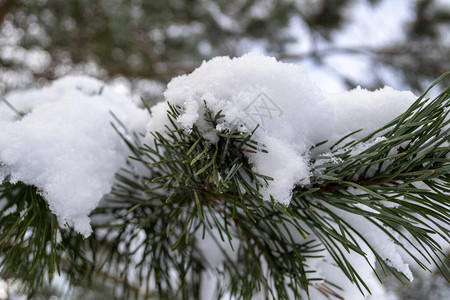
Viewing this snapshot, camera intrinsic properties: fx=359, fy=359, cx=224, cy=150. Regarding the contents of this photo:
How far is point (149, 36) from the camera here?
8.66ft

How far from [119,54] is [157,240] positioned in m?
2.07

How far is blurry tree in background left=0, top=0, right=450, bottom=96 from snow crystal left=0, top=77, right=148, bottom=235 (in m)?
1.38

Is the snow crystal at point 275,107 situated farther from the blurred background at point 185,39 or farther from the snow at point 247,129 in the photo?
the blurred background at point 185,39

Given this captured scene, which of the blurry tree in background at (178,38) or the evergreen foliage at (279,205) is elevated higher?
the blurry tree in background at (178,38)

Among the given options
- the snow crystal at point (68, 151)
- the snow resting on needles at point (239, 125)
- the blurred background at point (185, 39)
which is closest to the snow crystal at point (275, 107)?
the snow resting on needles at point (239, 125)

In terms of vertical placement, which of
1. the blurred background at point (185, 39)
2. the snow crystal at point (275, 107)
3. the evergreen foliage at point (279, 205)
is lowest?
the evergreen foliage at point (279, 205)

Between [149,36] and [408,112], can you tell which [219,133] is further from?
[149,36]

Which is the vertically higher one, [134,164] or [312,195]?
[134,164]

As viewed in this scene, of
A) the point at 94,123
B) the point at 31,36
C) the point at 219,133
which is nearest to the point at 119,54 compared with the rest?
the point at 31,36

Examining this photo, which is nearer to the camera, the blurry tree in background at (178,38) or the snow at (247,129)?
the snow at (247,129)

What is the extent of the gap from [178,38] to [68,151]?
7.39 ft

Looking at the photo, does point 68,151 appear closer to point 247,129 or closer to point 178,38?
point 247,129

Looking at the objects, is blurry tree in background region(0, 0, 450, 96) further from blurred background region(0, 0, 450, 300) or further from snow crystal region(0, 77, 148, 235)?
snow crystal region(0, 77, 148, 235)

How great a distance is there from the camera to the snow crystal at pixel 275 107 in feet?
1.48
